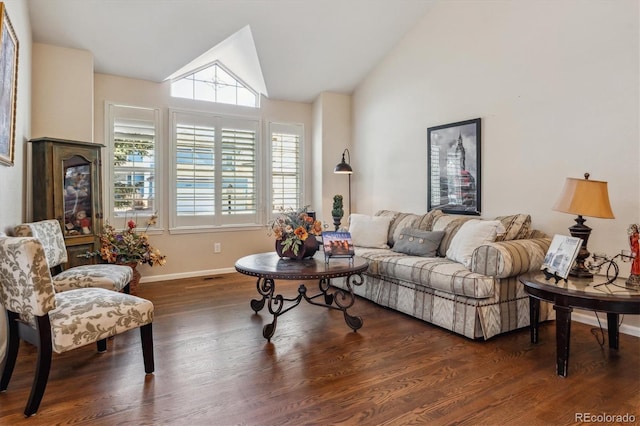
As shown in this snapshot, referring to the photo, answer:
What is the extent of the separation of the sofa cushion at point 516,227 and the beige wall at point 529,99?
0.19 m

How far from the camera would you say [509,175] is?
356 centimetres

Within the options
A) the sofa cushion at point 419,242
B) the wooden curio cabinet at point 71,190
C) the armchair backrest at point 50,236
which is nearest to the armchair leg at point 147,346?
the armchair backrest at point 50,236

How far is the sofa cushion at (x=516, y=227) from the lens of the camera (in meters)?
3.13

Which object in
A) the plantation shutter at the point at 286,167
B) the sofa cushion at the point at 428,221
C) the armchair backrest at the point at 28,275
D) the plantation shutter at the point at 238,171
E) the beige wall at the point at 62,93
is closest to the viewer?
the armchair backrest at the point at 28,275

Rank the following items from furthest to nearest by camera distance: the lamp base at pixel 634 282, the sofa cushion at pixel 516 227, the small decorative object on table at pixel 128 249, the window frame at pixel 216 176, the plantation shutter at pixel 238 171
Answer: the plantation shutter at pixel 238 171
the window frame at pixel 216 176
the small decorative object on table at pixel 128 249
the sofa cushion at pixel 516 227
the lamp base at pixel 634 282

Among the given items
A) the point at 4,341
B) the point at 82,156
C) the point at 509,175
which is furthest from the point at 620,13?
the point at 4,341

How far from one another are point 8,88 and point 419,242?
3469mm

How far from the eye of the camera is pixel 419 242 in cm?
362

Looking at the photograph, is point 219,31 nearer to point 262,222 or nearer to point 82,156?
point 82,156

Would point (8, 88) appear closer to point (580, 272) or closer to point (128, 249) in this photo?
point (128, 249)

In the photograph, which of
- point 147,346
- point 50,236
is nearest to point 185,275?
point 50,236

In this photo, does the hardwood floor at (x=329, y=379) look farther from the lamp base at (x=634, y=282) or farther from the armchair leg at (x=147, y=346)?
the lamp base at (x=634, y=282)

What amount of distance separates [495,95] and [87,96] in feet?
13.6

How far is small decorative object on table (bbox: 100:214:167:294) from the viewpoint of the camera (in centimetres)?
Result: 376
